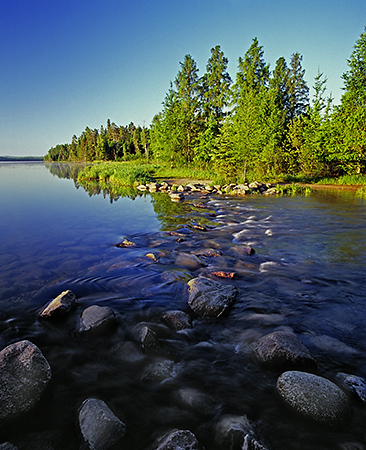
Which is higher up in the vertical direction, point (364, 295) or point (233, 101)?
point (233, 101)

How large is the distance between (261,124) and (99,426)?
92.9ft

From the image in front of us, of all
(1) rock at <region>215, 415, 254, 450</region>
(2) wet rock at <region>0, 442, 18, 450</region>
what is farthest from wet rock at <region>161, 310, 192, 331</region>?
(2) wet rock at <region>0, 442, 18, 450</region>

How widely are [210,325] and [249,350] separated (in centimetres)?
76

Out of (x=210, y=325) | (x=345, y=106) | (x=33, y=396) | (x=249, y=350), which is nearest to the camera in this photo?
(x=33, y=396)

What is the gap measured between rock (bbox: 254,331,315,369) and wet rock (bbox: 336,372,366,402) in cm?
31

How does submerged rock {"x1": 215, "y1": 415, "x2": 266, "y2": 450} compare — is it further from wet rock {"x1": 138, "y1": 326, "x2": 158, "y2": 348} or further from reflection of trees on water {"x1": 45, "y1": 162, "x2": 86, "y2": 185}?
reflection of trees on water {"x1": 45, "y1": 162, "x2": 86, "y2": 185}

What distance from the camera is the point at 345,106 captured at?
901 inches

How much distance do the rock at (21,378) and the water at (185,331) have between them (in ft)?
0.36

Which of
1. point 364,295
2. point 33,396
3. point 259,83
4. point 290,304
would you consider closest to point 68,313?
point 33,396

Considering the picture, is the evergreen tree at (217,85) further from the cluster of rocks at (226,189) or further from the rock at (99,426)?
the rock at (99,426)

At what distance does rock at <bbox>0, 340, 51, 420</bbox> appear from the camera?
2.69 meters

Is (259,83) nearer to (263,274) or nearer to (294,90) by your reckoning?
(294,90)

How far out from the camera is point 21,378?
2.86m

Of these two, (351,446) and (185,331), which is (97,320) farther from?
(351,446)
